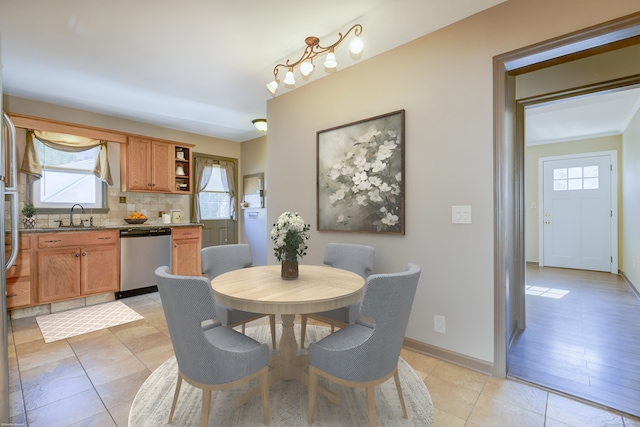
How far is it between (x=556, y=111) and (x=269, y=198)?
4218 mm

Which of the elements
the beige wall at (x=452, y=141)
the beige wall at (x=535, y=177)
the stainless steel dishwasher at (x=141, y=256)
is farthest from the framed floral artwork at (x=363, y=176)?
the beige wall at (x=535, y=177)

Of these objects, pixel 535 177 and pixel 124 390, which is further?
pixel 535 177

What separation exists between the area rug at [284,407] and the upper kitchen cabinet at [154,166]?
3.29m

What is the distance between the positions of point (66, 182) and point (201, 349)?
13.3ft

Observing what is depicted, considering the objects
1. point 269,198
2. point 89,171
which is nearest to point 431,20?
point 269,198

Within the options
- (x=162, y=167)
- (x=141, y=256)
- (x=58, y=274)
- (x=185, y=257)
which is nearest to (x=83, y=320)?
(x=58, y=274)

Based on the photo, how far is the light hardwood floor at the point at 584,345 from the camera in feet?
6.25

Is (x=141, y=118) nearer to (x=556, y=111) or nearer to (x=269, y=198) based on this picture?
(x=269, y=198)

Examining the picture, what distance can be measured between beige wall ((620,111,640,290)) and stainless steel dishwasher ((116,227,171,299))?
6.45 m

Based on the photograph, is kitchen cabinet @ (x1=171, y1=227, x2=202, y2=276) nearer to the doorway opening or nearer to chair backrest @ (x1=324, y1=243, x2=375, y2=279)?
chair backrest @ (x1=324, y1=243, x2=375, y2=279)

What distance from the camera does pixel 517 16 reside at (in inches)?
77.2

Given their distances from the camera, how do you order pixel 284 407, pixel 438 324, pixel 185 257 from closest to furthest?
1. pixel 284 407
2. pixel 438 324
3. pixel 185 257

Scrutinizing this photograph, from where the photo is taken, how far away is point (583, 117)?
4.43 meters

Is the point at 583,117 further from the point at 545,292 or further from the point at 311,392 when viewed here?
the point at 311,392
